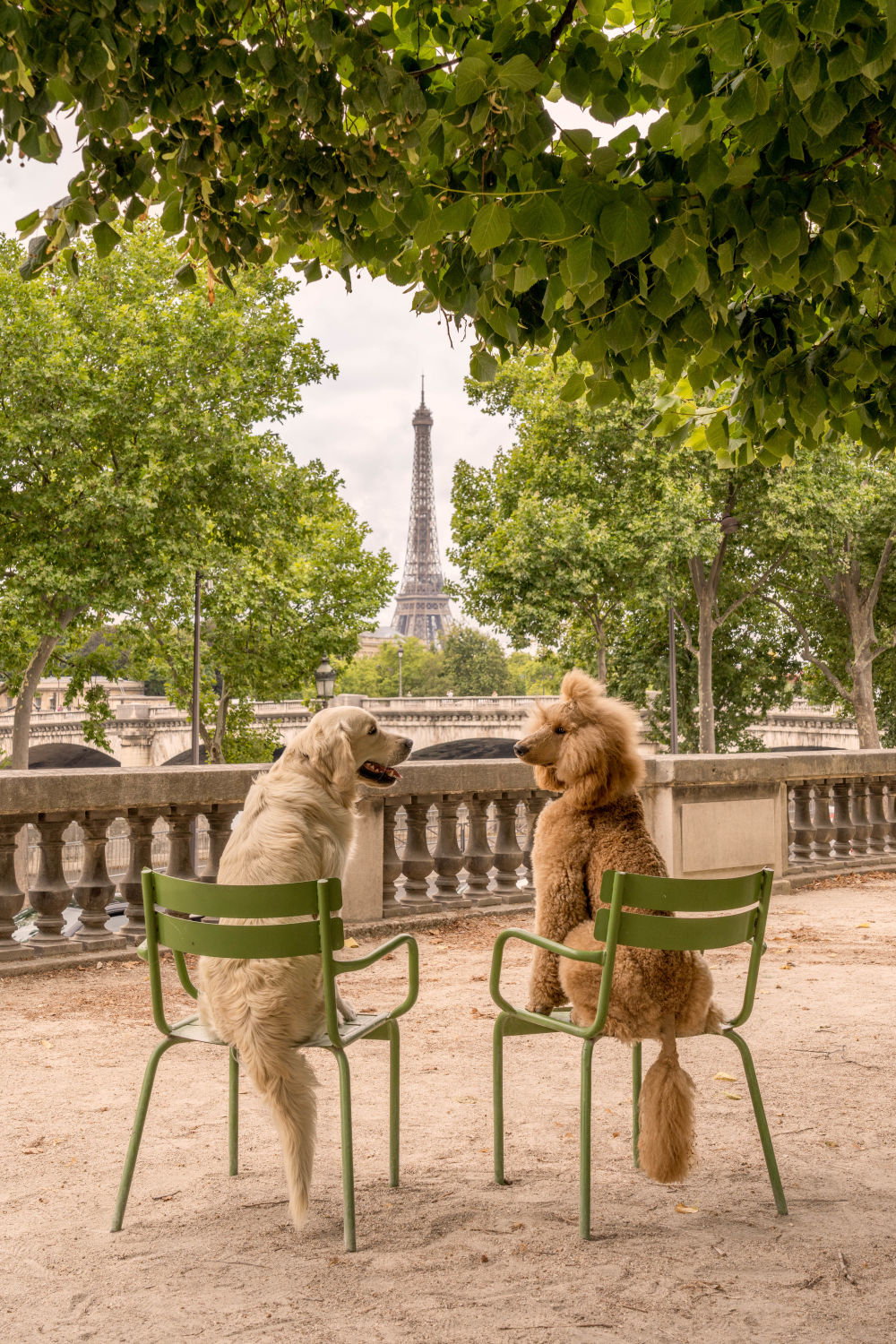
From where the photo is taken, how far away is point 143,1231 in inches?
134

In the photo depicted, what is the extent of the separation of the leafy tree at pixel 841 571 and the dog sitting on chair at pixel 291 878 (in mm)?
24882

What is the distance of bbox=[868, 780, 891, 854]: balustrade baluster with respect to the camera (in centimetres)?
1089

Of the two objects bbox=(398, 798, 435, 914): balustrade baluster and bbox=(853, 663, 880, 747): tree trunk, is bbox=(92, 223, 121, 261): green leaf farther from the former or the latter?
bbox=(853, 663, 880, 747): tree trunk

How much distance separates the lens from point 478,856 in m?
8.30

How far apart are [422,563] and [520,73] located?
104 m

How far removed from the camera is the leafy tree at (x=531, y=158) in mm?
3018

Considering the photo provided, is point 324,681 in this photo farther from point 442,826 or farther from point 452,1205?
point 452,1205

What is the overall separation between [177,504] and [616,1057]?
946 inches

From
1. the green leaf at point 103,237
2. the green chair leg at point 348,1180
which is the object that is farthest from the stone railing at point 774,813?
the green leaf at point 103,237

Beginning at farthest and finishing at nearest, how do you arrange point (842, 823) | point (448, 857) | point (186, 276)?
point (842, 823)
point (448, 857)
point (186, 276)

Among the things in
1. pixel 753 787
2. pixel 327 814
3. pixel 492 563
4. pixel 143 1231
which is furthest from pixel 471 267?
pixel 492 563

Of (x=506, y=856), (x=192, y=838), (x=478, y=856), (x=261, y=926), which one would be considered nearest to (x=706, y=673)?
(x=506, y=856)

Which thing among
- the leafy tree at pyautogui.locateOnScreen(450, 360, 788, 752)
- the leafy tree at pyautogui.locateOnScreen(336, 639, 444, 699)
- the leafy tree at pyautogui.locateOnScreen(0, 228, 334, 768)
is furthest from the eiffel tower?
the leafy tree at pyautogui.locateOnScreen(0, 228, 334, 768)

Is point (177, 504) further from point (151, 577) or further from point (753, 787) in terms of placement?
point (753, 787)
